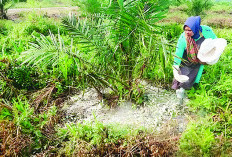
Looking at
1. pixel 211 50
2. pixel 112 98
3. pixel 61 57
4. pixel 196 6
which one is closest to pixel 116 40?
pixel 61 57

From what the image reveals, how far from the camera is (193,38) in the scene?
226cm

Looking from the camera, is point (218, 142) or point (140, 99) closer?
point (218, 142)

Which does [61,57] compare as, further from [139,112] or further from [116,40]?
[139,112]

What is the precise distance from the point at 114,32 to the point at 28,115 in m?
1.21

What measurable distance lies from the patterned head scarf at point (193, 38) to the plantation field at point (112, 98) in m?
0.20

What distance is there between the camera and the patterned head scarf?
2.06m

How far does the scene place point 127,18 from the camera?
1817 mm

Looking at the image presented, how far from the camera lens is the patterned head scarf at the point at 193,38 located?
206 cm

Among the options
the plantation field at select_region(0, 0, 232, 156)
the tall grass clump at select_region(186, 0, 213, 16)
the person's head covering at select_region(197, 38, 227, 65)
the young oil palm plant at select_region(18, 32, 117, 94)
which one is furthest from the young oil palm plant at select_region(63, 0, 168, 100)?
the tall grass clump at select_region(186, 0, 213, 16)

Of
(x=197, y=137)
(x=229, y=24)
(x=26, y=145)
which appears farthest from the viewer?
(x=229, y=24)

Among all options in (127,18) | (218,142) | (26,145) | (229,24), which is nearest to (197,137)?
(218,142)

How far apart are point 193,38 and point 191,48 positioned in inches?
4.9

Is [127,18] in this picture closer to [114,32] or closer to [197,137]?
[114,32]

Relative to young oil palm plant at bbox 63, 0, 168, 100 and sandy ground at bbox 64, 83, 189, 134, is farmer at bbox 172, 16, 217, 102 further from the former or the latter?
young oil palm plant at bbox 63, 0, 168, 100
